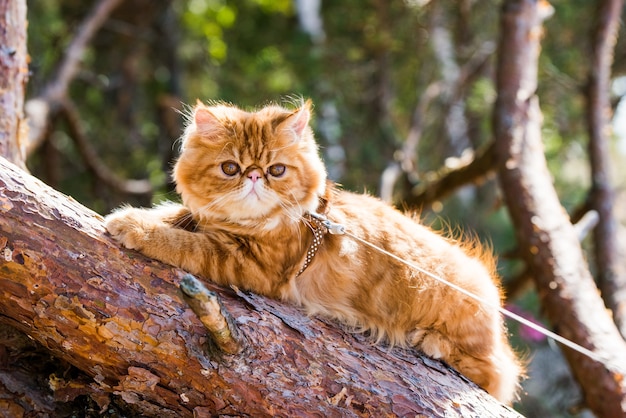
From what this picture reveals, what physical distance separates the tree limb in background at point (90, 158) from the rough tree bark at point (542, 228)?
129 inches

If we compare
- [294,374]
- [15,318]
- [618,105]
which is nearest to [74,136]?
[15,318]

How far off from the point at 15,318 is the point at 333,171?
3741mm

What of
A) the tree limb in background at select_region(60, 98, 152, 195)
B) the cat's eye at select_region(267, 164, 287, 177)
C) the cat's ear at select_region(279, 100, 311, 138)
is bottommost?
the tree limb in background at select_region(60, 98, 152, 195)

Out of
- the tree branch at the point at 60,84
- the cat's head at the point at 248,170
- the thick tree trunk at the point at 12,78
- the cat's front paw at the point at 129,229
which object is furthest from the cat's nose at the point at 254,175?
the tree branch at the point at 60,84

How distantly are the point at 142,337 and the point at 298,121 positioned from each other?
100cm

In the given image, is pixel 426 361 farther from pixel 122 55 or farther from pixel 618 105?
pixel 122 55

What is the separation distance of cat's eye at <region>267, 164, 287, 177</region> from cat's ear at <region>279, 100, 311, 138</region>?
0.50ft

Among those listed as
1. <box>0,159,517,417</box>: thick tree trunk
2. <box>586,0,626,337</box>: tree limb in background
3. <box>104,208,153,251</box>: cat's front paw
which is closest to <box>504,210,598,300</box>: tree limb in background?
<box>586,0,626,337</box>: tree limb in background

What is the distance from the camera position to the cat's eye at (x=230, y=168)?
2.26 metres

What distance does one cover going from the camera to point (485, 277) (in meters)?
2.53

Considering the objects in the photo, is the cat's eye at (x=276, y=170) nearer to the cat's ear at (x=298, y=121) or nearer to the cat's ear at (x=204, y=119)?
the cat's ear at (x=298, y=121)

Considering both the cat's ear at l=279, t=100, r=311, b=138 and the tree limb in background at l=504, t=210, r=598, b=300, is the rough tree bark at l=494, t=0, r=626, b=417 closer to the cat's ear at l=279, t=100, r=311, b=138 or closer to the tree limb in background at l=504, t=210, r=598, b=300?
the tree limb in background at l=504, t=210, r=598, b=300

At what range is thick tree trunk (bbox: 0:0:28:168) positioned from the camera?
2521mm

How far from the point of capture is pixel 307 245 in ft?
7.72
